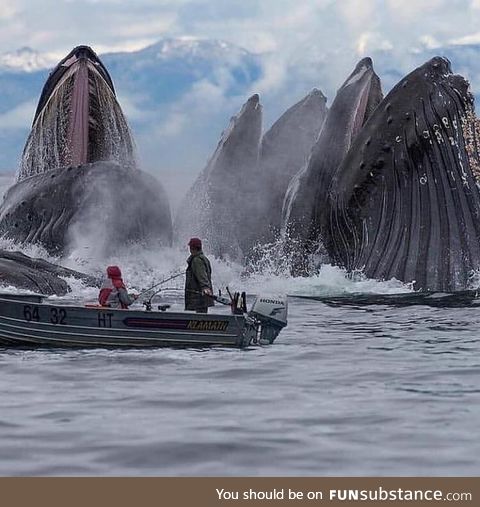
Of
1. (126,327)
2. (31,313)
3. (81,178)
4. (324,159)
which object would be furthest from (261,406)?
(81,178)

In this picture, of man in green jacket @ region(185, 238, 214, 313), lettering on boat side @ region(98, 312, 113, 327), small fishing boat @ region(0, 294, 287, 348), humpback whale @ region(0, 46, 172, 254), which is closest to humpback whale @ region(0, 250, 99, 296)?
humpback whale @ region(0, 46, 172, 254)

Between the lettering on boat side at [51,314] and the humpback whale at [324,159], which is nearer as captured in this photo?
the lettering on boat side at [51,314]

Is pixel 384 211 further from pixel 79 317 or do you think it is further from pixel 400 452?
pixel 400 452

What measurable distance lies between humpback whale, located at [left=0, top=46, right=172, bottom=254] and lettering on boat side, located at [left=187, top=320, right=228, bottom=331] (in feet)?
29.5

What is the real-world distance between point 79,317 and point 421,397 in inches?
213

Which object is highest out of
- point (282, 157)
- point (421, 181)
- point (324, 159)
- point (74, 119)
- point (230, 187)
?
point (74, 119)

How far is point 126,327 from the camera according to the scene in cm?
1659

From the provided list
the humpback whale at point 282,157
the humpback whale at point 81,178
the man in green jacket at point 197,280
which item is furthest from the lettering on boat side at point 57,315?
the humpback whale at point 282,157

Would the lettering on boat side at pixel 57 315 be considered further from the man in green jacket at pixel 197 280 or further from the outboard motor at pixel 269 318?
the outboard motor at pixel 269 318

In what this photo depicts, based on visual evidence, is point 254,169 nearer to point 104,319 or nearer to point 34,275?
point 34,275

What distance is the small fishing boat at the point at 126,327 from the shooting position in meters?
16.6

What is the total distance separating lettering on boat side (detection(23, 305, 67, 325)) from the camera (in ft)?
54.6

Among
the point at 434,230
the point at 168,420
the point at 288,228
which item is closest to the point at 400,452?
the point at 168,420

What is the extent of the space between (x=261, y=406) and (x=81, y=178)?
13.8m
